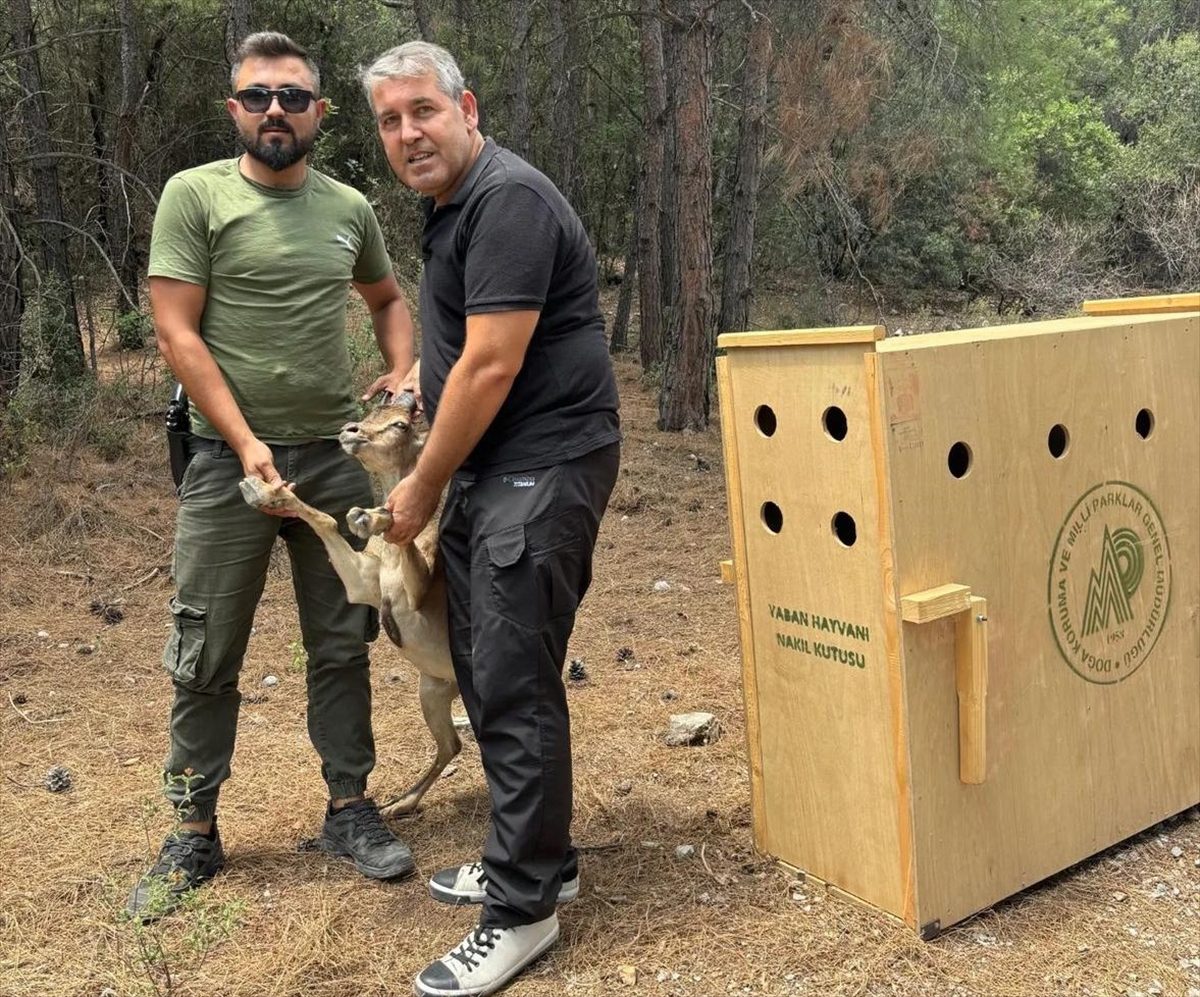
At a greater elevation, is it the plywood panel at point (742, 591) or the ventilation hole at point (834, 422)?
the ventilation hole at point (834, 422)

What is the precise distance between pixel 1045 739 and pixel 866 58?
7.92m

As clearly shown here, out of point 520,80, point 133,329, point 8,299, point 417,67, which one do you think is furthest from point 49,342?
point 417,67

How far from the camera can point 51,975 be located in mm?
2926

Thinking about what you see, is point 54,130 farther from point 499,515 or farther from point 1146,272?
point 1146,272

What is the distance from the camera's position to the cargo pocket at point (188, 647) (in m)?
3.25

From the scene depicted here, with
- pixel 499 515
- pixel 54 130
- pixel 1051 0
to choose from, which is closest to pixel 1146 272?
pixel 1051 0

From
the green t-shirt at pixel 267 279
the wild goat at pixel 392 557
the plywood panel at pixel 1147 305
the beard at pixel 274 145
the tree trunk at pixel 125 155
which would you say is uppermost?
the tree trunk at pixel 125 155

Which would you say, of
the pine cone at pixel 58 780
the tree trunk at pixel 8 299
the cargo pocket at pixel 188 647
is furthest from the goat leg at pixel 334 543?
the tree trunk at pixel 8 299

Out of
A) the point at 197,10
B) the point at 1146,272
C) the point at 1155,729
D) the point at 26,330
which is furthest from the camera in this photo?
the point at 1146,272

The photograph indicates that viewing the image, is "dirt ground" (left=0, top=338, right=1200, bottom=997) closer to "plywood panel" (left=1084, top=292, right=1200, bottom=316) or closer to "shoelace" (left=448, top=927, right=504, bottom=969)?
"shoelace" (left=448, top=927, right=504, bottom=969)

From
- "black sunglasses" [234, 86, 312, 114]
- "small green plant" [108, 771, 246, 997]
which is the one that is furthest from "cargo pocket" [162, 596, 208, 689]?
"black sunglasses" [234, 86, 312, 114]

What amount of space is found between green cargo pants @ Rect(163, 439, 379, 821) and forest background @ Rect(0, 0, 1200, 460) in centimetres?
467

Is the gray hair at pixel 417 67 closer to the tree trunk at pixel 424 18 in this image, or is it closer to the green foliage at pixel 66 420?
the green foliage at pixel 66 420

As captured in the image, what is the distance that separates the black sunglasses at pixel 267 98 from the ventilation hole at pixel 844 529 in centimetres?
190
